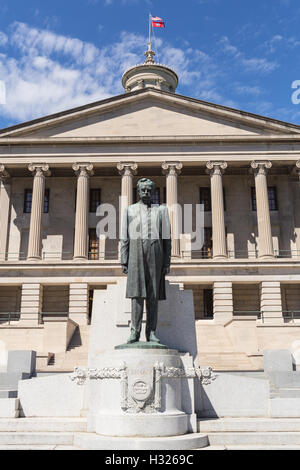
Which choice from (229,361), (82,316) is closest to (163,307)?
(229,361)

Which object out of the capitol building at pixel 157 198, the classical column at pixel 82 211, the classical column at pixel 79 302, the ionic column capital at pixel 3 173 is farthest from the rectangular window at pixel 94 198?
the classical column at pixel 79 302

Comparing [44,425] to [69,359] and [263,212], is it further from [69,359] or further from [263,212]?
[263,212]

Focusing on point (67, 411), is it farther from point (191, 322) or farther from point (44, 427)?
point (191, 322)

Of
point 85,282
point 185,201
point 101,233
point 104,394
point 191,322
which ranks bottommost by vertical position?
point 104,394

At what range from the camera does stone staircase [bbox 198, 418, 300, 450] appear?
882 cm

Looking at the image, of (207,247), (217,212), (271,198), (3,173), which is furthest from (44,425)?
(271,198)

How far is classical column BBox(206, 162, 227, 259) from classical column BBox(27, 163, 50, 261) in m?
13.6

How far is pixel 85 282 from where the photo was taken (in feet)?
125

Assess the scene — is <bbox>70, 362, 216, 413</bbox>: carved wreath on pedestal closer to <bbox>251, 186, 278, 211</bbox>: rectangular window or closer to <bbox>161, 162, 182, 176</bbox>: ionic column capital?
<bbox>161, 162, 182, 176</bbox>: ionic column capital

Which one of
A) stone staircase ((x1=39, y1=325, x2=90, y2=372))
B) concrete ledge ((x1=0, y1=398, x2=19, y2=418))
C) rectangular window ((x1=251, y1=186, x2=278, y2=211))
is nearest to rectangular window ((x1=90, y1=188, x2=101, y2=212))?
rectangular window ((x1=251, y1=186, x2=278, y2=211))

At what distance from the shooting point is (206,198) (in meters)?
45.4

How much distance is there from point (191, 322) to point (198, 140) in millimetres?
31706

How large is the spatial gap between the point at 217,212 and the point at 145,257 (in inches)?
1205

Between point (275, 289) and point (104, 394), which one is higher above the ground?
point (275, 289)
